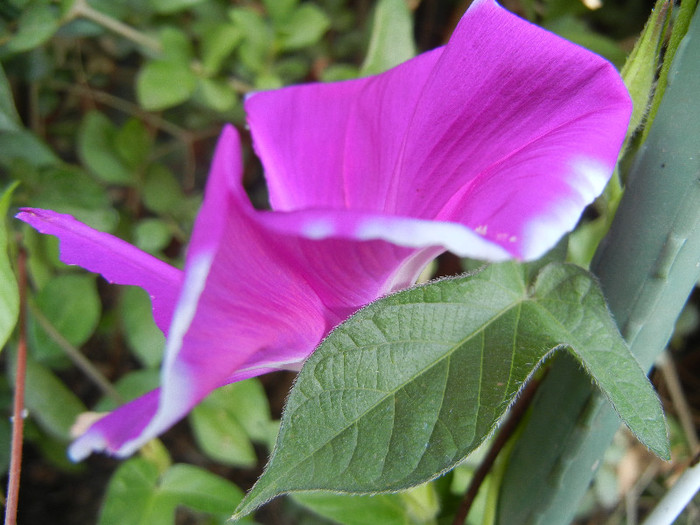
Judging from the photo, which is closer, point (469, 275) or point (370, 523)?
point (469, 275)

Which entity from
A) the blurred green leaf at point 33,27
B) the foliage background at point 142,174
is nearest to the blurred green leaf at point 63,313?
the foliage background at point 142,174

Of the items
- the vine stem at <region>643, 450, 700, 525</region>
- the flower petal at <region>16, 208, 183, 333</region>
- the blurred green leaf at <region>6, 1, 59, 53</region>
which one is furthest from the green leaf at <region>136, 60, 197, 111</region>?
the vine stem at <region>643, 450, 700, 525</region>

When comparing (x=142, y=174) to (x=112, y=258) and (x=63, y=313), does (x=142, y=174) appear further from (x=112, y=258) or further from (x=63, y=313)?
(x=112, y=258)

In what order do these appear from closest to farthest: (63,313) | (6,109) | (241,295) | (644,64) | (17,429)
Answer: (241,295) → (644,64) → (17,429) → (6,109) → (63,313)

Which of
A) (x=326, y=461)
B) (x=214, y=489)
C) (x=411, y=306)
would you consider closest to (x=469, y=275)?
(x=411, y=306)

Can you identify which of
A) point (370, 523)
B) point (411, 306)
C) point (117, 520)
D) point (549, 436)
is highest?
point (411, 306)

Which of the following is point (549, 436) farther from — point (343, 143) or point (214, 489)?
point (214, 489)

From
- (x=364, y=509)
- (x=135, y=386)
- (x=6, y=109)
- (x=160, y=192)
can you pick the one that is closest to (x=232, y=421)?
(x=135, y=386)
